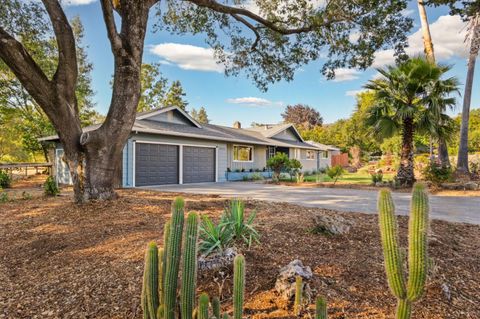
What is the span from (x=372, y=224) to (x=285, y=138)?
21992mm

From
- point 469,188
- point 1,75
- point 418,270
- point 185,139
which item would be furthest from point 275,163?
point 1,75

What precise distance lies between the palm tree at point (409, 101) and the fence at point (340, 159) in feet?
74.7

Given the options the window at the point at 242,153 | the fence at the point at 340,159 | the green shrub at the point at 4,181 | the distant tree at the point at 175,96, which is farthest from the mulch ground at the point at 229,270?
the fence at the point at 340,159

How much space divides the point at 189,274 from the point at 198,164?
15709 millimetres

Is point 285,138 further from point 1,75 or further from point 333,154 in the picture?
point 1,75

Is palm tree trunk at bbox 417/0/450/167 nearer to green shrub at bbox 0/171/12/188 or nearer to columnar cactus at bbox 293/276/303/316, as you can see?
columnar cactus at bbox 293/276/303/316

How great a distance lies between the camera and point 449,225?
19.0 feet

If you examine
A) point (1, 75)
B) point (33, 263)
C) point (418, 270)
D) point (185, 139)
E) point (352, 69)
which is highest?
point (1, 75)

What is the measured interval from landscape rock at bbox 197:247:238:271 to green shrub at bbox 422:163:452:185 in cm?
1209

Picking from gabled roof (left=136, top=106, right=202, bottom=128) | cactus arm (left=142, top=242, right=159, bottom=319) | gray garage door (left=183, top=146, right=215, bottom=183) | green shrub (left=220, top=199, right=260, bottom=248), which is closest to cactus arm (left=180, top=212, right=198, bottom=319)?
cactus arm (left=142, top=242, right=159, bottom=319)

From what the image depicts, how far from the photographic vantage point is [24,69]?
19.0 ft

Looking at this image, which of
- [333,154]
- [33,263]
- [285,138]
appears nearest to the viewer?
[33,263]

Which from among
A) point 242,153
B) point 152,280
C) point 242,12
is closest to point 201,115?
point 242,153

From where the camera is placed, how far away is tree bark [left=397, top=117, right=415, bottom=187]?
496 inches
